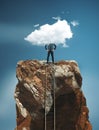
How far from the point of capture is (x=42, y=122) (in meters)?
9.45

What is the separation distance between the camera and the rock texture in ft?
30.4

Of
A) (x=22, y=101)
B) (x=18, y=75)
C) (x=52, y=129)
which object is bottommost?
(x=52, y=129)

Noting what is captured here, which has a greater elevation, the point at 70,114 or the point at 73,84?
the point at 73,84

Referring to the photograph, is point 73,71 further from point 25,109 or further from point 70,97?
point 25,109

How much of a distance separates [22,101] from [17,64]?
0.97m

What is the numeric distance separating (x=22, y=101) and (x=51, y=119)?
2.91ft

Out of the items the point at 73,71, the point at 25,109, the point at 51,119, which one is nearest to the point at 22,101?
the point at 25,109

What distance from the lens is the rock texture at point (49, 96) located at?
9.27 m

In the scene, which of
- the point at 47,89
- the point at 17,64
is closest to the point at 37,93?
the point at 47,89

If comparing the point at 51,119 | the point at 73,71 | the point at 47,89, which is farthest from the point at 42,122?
the point at 73,71

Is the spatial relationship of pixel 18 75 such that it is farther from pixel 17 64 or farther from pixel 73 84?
pixel 73 84

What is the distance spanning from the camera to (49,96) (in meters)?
9.30

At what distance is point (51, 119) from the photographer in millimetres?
9406

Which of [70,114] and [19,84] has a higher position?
[19,84]
